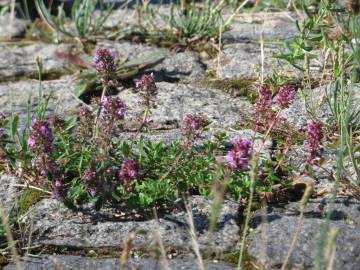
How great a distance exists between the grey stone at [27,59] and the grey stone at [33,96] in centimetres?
12

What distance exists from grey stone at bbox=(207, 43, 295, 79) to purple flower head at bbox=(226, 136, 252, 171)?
40.7 inches

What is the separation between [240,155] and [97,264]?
23.0 inches

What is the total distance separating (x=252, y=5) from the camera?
4.57 meters

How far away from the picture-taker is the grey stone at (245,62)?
144 inches

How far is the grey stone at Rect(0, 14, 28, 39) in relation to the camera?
4410 mm

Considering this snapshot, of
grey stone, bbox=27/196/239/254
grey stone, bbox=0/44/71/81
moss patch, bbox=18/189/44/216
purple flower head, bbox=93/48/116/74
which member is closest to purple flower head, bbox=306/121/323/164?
grey stone, bbox=27/196/239/254

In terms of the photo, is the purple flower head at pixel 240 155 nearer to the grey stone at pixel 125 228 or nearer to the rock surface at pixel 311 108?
the grey stone at pixel 125 228

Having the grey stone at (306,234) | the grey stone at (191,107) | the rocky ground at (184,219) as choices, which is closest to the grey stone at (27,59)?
the rocky ground at (184,219)

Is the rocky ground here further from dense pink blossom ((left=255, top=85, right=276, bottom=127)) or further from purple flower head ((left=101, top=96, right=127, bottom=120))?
purple flower head ((left=101, top=96, right=127, bottom=120))

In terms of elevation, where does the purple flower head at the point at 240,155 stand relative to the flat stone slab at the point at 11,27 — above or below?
above

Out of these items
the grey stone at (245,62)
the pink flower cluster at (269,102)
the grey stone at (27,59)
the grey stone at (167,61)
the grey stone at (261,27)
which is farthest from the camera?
the grey stone at (261,27)

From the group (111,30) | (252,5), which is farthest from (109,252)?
(252,5)

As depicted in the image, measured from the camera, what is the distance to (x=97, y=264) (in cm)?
237

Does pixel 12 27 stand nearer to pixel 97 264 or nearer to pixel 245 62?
pixel 245 62
